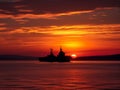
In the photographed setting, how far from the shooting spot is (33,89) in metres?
51.1

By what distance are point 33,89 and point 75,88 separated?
622 centimetres

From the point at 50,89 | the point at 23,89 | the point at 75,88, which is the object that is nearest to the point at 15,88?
the point at 23,89

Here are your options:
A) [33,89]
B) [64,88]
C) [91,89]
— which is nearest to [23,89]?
[33,89]

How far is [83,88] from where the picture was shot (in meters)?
52.7

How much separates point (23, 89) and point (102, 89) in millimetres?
11461

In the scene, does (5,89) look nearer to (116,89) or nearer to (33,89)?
(33,89)

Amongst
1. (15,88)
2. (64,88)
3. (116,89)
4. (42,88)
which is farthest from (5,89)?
(116,89)

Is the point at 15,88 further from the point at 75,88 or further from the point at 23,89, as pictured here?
the point at 75,88

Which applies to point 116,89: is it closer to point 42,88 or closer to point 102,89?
point 102,89

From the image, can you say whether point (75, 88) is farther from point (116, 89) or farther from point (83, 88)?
point (116, 89)

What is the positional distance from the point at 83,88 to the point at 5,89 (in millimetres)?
11507

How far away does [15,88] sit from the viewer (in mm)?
51844

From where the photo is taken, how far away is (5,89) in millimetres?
50656

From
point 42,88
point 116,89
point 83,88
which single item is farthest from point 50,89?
point 116,89
